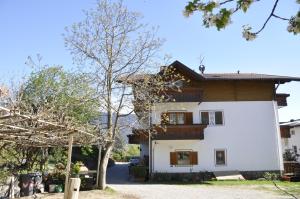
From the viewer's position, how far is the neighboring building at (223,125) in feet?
90.0

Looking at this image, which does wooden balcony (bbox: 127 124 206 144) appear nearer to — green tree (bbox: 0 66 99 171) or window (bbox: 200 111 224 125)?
window (bbox: 200 111 224 125)

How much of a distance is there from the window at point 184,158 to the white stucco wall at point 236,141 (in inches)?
11.3

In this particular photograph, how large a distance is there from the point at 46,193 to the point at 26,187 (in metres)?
1.42

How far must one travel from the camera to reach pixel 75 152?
3481 cm

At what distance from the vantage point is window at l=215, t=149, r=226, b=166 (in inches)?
1093

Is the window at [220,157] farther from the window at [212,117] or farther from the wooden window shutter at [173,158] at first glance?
the wooden window shutter at [173,158]

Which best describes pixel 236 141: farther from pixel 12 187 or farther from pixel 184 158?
pixel 12 187

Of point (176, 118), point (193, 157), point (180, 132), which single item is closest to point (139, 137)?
point (176, 118)

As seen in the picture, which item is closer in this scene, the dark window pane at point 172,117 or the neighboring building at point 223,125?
the neighboring building at point 223,125

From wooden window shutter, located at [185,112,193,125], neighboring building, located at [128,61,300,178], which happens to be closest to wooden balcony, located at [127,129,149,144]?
neighboring building, located at [128,61,300,178]

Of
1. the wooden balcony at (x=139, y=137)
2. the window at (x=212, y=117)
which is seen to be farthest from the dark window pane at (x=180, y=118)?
the wooden balcony at (x=139, y=137)

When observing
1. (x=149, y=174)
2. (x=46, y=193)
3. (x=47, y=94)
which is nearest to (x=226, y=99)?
(x=149, y=174)

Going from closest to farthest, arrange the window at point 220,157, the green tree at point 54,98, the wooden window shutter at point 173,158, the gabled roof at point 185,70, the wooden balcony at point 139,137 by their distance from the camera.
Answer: the green tree at point 54,98 → the wooden balcony at point 139,137 → the wooden window shutter at point 173,158 → the window at point 220,157 → the gabled roof at point 185,70

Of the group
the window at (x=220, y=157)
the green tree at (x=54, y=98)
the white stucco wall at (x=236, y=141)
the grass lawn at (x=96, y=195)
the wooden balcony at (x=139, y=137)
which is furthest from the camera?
the window at (x=220, y=157)
